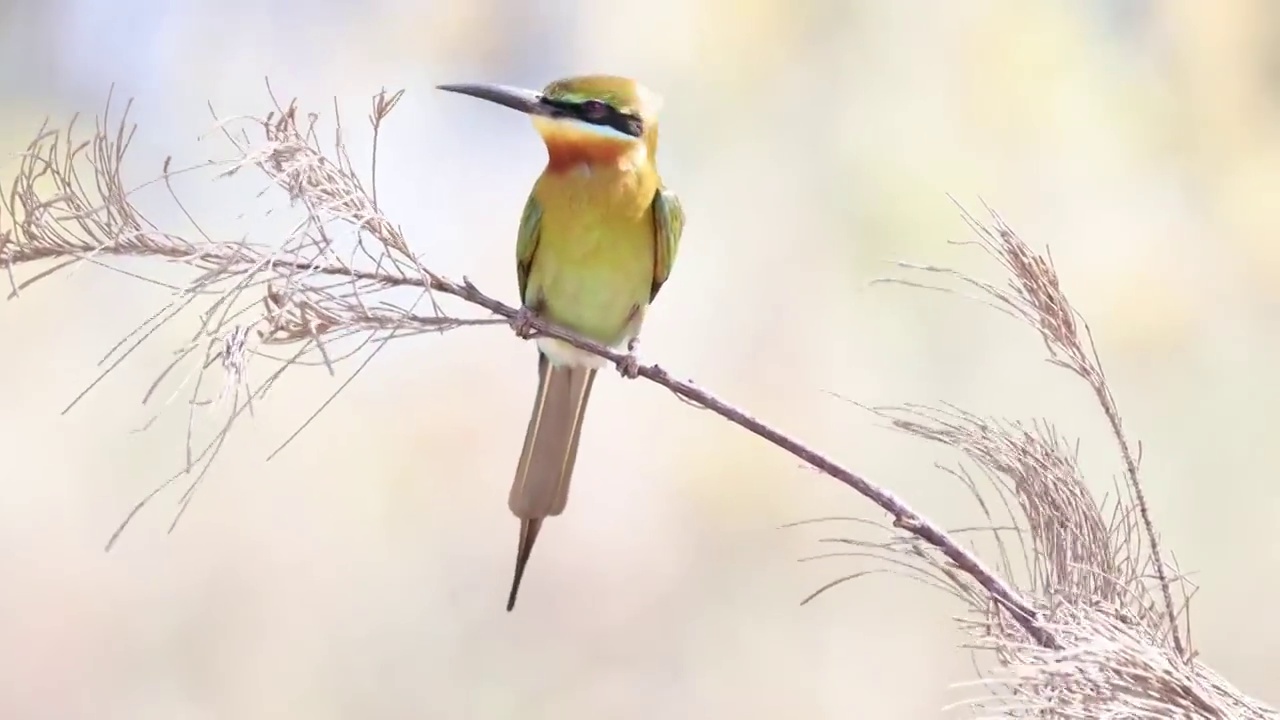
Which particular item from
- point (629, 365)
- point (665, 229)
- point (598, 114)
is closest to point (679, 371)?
point (665, 229)

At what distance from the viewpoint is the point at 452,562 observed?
141 cm

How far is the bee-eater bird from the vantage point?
46.4 inches

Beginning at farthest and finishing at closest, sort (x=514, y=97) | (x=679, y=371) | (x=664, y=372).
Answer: (x=679, y=371), (x=514, y=97), (x=664, y=372)

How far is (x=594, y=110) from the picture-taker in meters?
1.18

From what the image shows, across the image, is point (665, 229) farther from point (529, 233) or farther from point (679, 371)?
point (679, 371)

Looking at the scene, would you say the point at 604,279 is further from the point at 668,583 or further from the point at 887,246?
the point at 887,246

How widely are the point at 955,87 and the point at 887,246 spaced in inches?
11.3

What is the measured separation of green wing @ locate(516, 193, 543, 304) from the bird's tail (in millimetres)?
135

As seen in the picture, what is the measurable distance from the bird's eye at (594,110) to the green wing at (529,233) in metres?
0.12

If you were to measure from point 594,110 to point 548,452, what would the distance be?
40 centimetres

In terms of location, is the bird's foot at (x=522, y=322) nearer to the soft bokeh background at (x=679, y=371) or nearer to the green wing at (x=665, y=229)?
the green wing at (x=665, y=229)

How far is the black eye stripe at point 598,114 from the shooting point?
117 centimetres

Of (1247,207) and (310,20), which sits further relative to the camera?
(1247,207)

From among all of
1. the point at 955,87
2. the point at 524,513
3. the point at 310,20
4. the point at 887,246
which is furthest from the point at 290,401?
the point at 955,87
